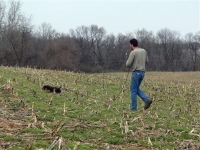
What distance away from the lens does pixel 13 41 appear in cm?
5366

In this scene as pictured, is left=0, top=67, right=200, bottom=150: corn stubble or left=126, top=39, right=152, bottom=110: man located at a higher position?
left=126, top=39, right=152, bottom=110: man

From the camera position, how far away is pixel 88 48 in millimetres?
82375

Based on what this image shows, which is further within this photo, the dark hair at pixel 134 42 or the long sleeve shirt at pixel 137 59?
the dark hair at pixel 134 42

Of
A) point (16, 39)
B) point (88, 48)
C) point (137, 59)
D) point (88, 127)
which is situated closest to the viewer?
point (88, 127)

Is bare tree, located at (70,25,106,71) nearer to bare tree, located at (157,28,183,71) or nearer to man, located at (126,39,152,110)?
bare tree, located at (157,28,183,71)

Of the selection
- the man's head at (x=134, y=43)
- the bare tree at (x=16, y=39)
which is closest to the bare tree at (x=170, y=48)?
the bare tree at (x=16, y=39)

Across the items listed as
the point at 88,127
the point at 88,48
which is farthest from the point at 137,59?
the point at 88,48

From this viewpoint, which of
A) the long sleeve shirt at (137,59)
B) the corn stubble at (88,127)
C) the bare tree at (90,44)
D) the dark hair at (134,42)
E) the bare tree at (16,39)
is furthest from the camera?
the bare tree at (90,44)

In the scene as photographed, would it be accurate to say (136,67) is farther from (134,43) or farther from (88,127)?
(88,127)

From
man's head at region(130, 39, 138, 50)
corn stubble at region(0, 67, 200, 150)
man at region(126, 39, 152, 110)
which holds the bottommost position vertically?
corn stubble at region(0, 67, 200, 150)

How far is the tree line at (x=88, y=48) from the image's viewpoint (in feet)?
183

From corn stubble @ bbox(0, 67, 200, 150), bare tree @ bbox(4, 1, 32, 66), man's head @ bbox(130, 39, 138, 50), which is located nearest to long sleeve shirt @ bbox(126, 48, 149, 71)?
man's head @ bbox(130, 39, 138, 50)

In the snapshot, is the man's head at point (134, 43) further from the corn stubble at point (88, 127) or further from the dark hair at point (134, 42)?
the corn stubble at point (88, 127)

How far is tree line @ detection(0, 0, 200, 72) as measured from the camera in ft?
183
